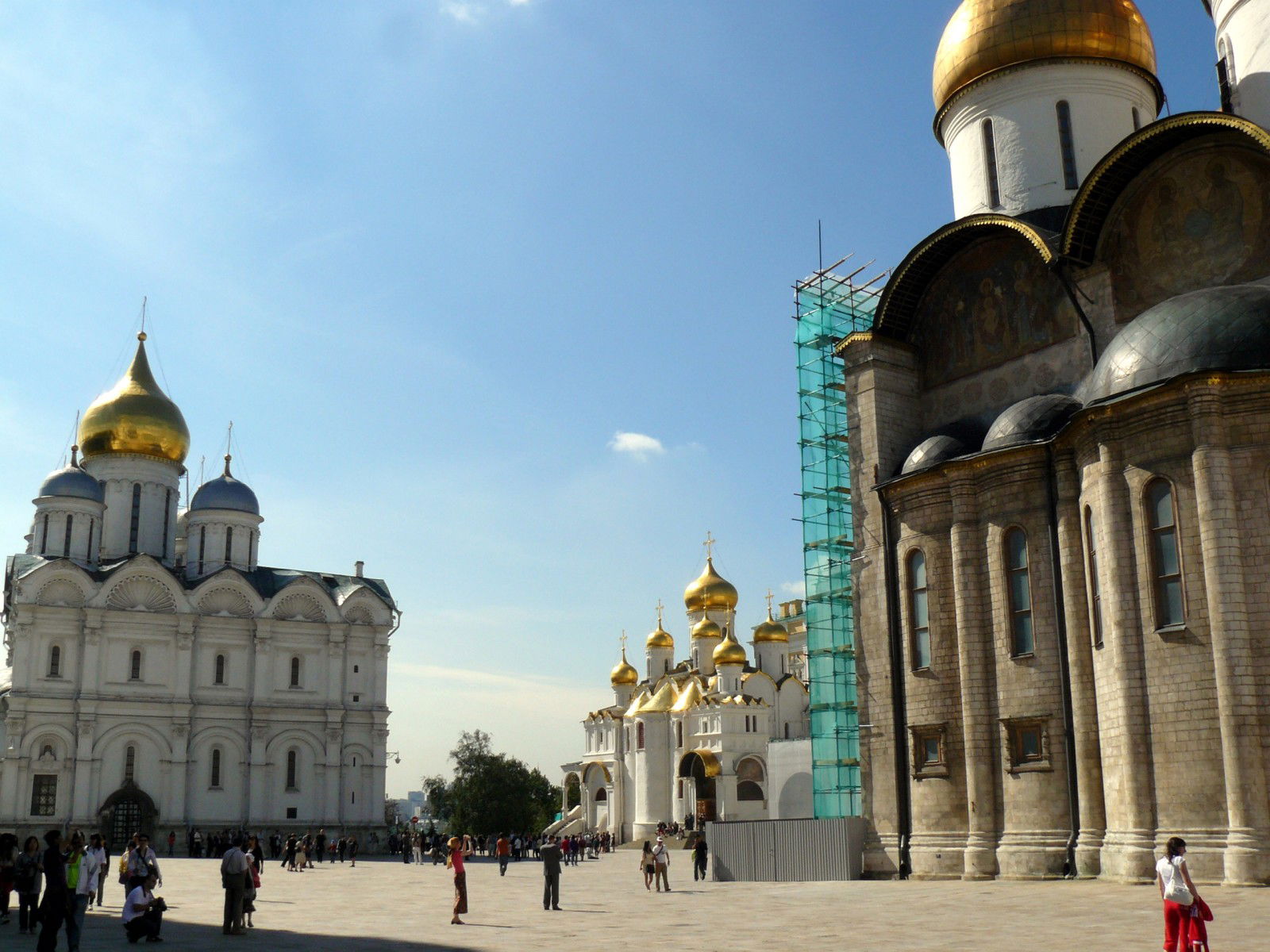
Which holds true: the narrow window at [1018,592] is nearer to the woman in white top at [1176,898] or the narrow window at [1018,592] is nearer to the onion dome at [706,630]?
the woman in white top at [1176,898]

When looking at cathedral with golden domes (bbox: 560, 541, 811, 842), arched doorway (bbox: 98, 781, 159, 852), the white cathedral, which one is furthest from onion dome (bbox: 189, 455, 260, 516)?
cathedral with golden domes (bbox: 560, 541, 811, 842)

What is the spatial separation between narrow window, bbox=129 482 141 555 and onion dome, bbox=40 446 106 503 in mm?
1261

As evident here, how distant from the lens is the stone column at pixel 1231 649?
15.0m

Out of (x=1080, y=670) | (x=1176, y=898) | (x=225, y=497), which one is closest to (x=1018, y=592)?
(x=1080, y=670)

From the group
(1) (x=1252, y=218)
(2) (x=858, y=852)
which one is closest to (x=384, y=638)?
(2) (x=858, y=852)

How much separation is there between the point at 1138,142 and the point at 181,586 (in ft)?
115

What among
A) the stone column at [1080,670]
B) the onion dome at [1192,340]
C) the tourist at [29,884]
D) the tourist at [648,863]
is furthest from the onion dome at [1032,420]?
the tourist at [29,884]

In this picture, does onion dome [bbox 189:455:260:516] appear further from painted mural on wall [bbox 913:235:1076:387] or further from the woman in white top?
the woman in white top

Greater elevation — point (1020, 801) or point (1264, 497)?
point (1264, 497)

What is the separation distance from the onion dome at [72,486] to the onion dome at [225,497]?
369 centimetres

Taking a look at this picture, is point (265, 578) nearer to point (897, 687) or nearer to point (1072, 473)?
point (897, 687)

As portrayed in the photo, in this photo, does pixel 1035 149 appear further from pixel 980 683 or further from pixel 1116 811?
pixel 1116 811

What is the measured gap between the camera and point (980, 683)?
19.5 m

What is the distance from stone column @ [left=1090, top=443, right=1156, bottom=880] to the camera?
53.3 feet
